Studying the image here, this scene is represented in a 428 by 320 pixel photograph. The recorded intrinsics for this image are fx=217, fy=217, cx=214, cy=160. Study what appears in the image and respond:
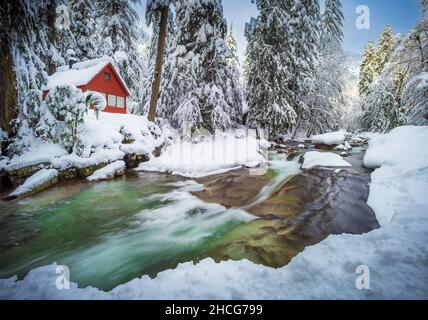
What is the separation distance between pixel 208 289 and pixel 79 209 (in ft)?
16.9

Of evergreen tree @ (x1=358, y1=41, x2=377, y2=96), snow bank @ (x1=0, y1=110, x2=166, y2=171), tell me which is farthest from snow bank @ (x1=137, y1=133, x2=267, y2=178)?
evergreen tree @ (x1=358, y1=41, x2=377, y2=96)

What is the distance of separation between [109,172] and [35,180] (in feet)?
8.04

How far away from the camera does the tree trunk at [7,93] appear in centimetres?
845

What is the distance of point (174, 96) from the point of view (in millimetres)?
15797

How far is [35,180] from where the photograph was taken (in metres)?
7.45

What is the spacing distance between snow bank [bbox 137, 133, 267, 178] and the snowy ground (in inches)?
252

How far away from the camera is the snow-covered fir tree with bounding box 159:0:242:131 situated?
14.0 metres

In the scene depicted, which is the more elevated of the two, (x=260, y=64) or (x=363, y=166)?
(x=260, y=64)

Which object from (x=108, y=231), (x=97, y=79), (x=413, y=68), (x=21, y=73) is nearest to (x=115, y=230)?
(x=108, y=231)

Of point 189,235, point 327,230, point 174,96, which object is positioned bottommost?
point 189,235

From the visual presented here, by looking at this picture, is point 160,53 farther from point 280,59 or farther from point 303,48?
point 303,48

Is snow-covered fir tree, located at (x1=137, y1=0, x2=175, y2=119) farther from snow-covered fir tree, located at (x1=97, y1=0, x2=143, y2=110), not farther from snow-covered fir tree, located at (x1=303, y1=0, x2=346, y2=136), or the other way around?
snow-covered fir tree, located at (x1=303, y1=0, x2=346, y2=136)

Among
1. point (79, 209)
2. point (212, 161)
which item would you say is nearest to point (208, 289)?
point (79, 209)
